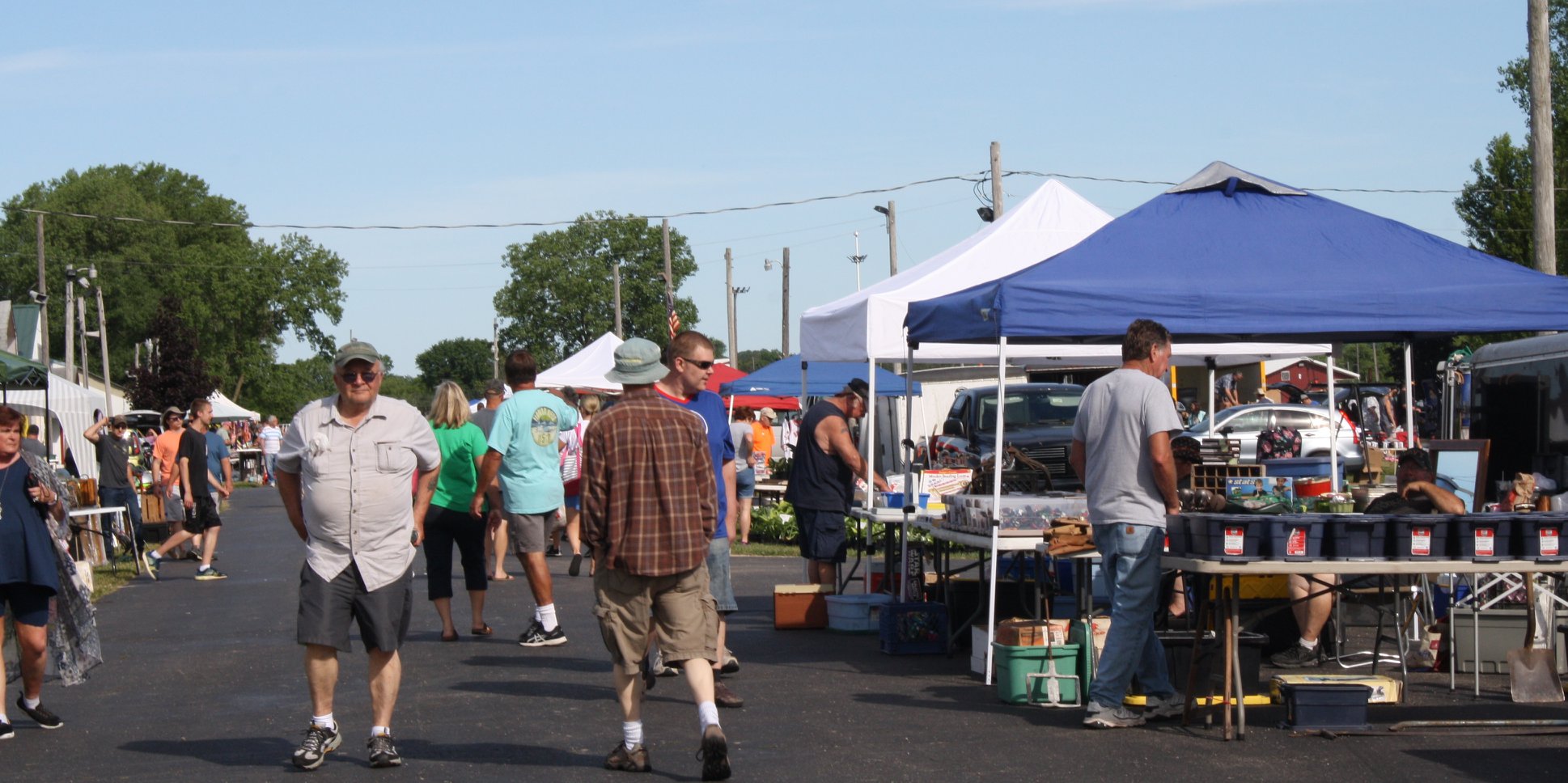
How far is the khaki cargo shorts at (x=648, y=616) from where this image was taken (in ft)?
21.9

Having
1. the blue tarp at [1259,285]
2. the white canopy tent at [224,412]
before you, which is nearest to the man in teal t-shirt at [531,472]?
the blue tarp at [1259,285]

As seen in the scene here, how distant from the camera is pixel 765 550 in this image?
779 inches

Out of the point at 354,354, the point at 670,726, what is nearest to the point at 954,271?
the point at 670,726

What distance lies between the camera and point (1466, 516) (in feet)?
24.4

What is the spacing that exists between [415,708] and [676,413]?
272cm

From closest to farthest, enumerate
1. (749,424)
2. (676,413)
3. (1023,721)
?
(676,413) → (1023,721) → (749,424)

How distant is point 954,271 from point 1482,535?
558cm

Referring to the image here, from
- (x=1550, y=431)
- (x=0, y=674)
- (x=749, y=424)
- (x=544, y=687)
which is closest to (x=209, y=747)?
(x=0, y=674)

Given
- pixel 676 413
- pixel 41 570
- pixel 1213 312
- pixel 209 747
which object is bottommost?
pixel 209 747

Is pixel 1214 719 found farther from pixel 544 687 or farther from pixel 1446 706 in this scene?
pixel 544 687

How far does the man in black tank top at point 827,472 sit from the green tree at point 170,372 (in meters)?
55.0

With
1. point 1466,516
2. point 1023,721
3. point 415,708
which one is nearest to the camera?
point 1466,516

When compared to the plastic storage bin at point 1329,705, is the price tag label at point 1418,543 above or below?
above

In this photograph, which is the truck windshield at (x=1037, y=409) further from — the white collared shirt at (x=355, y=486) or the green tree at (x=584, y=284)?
the green tree at (x=584, y=284)
